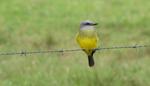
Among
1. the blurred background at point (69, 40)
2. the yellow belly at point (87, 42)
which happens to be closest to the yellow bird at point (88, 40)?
the yellow belly at point (87, 42)

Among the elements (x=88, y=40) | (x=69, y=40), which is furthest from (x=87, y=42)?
(x=69, y=40)

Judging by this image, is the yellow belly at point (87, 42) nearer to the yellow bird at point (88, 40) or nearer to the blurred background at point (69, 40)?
the yellow bird at point (88, 40)

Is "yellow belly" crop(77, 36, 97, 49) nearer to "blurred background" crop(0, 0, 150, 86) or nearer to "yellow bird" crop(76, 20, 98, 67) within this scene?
"yellow bird" crop(76, 20, 98, 67)

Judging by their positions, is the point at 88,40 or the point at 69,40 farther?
the point at 69,40

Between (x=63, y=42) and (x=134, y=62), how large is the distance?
1.42 meters

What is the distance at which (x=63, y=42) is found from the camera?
8.55 metres

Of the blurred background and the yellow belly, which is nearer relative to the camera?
the yellow belly

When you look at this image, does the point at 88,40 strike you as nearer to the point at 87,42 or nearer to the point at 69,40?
the point at 87,42

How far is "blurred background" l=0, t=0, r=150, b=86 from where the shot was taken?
6.86m

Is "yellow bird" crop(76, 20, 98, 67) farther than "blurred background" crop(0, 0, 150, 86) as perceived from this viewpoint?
No

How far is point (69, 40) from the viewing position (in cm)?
862

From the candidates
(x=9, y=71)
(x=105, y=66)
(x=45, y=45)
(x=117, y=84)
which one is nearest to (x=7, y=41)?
(x=45, y=45)

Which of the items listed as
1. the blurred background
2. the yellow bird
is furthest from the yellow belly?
the blurred background

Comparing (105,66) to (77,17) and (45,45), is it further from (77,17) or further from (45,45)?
(77,17)
